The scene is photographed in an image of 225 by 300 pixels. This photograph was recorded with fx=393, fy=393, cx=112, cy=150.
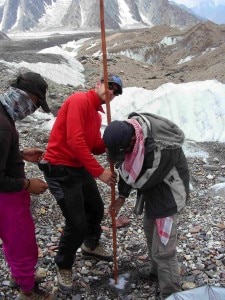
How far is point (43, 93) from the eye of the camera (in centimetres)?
302

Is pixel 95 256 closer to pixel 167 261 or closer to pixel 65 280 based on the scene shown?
pixel 65 280

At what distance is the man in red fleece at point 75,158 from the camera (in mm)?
3203

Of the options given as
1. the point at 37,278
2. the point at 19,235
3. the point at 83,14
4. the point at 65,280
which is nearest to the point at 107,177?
the point at 19,235

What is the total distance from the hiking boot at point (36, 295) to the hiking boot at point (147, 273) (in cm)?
Answer: 91

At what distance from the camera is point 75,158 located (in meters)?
3.40

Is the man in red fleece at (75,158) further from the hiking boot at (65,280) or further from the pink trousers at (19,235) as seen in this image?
the pink trousers at (19,235)

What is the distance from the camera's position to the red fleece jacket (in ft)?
10.4

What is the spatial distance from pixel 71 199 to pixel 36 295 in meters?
0.97

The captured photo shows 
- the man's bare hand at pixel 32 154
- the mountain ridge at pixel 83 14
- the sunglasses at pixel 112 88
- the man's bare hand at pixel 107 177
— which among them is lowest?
the man's bare hand at pixel 107 177

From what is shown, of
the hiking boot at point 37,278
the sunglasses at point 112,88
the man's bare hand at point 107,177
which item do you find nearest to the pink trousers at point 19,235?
the hiking boot at point 37,278

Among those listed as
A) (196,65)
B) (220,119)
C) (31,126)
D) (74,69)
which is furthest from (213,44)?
(31,126)

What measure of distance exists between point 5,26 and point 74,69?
122 meters

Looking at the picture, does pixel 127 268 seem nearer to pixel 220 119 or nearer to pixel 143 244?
pixel 143 244

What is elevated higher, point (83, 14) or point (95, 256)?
point (83, 14)
